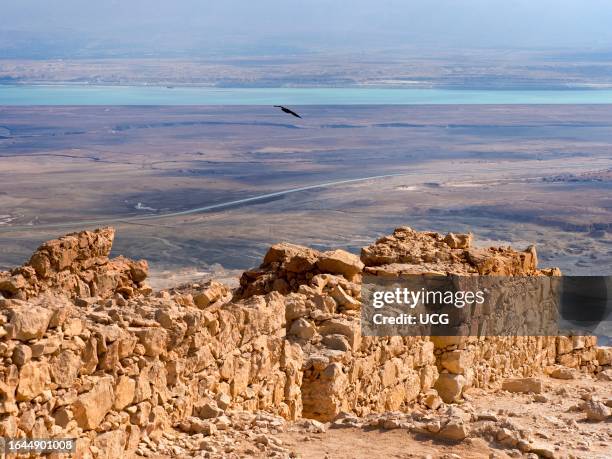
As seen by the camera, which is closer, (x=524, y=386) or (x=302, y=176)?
(x=524, y=386)

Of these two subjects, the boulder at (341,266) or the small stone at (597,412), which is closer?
the small stone at (597,412)

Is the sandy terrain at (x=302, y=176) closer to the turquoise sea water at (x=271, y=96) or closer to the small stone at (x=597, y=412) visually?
the turquoise sea water at (x=271, y=96)

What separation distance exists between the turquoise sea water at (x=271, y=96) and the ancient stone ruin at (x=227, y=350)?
11597cm

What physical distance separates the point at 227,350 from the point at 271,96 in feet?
439

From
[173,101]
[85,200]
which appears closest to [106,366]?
[85,200]

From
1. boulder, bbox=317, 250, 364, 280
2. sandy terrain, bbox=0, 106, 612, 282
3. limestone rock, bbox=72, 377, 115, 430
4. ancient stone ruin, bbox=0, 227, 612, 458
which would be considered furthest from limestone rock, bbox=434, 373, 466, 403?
sandy terrain, bbox=0, 106, 612, 282

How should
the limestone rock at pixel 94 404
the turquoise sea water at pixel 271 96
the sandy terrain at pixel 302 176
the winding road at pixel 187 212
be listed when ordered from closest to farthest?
the limestone rock at pixel 94 404 < the sandy terrain at pixel 302 176 < the winding road at pixel 187 212 < the turquoise sea water at pixel 271 96

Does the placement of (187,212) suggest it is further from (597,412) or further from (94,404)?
(94,404)

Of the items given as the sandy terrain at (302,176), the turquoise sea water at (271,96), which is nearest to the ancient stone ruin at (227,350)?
the sandy terrain at (302,176)

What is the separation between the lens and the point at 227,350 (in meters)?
7.33

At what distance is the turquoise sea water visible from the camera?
13288 centimetres

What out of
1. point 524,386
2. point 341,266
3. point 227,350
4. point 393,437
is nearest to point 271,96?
point 524,386

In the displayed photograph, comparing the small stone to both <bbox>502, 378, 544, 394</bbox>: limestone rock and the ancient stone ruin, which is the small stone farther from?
<bbox>502, 378, 544, 394</bbox>: limestone rock

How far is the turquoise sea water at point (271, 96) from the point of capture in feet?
436
